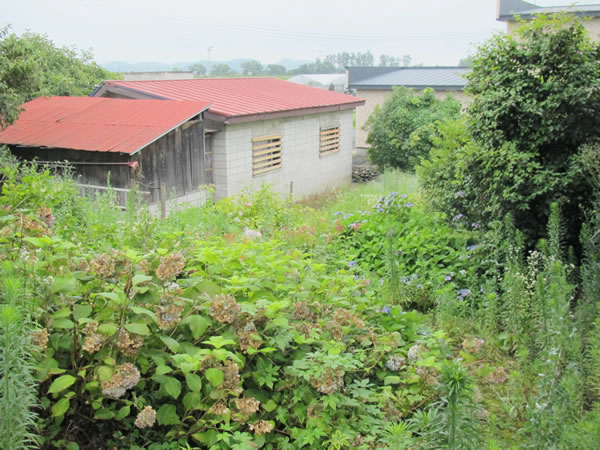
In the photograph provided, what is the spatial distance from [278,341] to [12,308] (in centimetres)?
128

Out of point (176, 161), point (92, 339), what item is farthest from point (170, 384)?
point (176, 161)

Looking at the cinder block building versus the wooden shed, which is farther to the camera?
the cinder block building

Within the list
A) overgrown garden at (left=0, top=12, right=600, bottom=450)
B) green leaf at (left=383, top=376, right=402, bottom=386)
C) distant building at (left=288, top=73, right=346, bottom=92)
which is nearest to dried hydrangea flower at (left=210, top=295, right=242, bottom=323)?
overgrown garden at (left=0, top=12, right=600, bottom=450)

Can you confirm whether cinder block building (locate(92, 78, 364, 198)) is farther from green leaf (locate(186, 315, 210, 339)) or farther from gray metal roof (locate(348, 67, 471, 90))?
green leaf (locate(186, 315, 210, 339))

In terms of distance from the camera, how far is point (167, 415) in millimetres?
2588

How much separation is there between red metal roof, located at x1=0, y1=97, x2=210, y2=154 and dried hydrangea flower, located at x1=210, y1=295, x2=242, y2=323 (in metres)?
8.05

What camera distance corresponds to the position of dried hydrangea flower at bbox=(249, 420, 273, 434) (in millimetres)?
2660

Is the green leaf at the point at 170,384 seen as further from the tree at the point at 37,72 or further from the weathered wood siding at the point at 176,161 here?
the tree at the point at 37,72

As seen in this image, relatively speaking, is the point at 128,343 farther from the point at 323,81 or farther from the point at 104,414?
the point at 323,81

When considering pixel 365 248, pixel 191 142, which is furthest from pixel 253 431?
pixel 191 142

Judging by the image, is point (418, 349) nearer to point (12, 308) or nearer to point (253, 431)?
point (253, 431)

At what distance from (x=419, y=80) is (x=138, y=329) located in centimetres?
2615

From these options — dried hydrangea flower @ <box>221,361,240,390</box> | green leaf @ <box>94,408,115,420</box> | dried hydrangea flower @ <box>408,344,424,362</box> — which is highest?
dried hydrangea flower @ <box>221,361,240,390</box>

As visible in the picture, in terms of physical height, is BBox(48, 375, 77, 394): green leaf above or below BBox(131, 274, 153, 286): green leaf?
below
